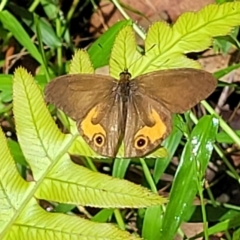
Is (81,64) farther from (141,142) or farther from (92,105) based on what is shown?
(141,142)

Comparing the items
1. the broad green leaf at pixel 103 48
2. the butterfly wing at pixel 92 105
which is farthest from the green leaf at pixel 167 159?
the butterfly wing at pixel 92 105

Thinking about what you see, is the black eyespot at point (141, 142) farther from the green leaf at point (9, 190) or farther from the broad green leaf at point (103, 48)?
the broad green leaf at point (103, 48)

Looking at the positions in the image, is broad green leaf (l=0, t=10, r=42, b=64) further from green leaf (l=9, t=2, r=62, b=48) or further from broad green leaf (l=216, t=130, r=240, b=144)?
broad green leaf (l=216, t=130, r=240, b=144)

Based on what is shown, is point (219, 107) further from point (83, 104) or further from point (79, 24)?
point (83, 104)

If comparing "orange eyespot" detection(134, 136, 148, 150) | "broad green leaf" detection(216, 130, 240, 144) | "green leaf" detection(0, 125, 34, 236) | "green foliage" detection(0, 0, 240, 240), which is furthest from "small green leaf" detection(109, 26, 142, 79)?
"broad green leaf" detection(216, 130, 240, 144)

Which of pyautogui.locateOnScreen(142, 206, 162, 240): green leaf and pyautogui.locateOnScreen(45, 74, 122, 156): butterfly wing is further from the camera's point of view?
pyautogui.locateOnScreen(142, 206, 162, 240): green leaf

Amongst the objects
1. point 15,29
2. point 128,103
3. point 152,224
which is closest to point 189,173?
point 152,224

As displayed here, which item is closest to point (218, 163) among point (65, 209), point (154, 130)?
point (65, 209)
